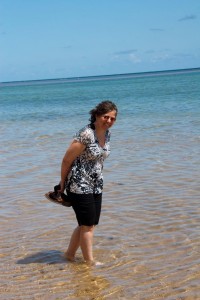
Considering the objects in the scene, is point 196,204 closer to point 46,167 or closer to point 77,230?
point 77,230

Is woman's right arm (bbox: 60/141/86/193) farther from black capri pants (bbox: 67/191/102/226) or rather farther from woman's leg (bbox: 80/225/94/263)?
woman's leg (bbox: 80/225/94/263)

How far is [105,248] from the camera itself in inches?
214

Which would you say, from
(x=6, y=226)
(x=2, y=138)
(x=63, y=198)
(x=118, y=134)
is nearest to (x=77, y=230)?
(x=63, y=198)

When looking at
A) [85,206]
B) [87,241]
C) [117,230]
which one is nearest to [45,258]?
[87,241]

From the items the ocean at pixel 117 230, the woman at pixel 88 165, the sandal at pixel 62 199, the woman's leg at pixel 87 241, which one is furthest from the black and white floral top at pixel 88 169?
the ocean at pixel 117 230

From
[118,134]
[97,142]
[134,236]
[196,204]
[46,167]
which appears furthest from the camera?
[118,134]

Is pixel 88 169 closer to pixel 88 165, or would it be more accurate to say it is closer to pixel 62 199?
pixel 88 165

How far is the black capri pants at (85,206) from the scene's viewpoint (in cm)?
476

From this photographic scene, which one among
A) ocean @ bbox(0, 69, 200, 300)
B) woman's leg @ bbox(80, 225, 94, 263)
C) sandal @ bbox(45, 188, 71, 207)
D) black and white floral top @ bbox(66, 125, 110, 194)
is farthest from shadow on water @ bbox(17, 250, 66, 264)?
black and white floral top @ bbox(66, 125, 110, 194)

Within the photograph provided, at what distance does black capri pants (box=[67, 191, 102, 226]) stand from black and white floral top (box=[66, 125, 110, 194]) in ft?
0.15

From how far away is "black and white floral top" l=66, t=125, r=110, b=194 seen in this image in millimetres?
4715

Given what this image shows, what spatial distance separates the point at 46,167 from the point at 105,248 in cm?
449

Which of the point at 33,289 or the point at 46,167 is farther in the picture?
the point at 46,167

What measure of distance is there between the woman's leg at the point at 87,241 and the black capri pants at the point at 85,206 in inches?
3.1
